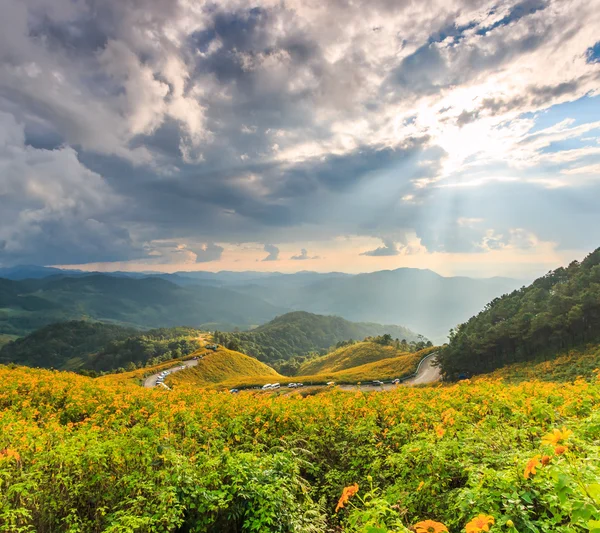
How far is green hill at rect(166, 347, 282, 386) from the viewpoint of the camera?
6047 centimetres

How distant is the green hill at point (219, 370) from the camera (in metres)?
60.5

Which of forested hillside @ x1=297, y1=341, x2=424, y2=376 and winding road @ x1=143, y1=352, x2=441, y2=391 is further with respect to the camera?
forested hillside @ x1=297, y1=341, x2=424, y2=376

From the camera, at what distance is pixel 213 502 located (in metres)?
4.77

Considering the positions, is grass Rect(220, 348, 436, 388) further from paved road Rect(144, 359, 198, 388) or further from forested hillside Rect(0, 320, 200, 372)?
forested hillside Rect(0, 320, 200, 372)

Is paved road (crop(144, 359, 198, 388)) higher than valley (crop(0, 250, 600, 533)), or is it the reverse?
valley (crop(0, 250, 600, 533))

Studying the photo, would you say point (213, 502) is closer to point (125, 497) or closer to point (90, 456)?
point (125, 497)

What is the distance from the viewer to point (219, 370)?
69.4 m

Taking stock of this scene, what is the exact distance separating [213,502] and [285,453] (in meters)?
1.68

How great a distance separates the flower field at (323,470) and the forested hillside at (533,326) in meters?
43.1

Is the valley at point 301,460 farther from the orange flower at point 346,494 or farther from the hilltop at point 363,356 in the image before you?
the hilltop at point 363,356

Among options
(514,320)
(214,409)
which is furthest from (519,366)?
(214,409)

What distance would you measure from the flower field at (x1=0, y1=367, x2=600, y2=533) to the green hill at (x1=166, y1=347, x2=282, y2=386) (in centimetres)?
4949

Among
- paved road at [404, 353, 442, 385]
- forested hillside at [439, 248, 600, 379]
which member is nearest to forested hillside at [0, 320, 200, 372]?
paved road at [404, 353, 442, 385]

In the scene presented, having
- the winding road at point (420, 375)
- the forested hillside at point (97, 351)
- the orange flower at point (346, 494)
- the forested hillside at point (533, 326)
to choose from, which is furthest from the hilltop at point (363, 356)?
the orange flower at point (346, 494)
